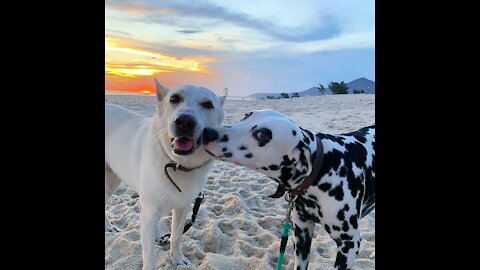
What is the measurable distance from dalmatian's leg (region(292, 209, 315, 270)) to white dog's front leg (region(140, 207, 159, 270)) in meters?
0.96

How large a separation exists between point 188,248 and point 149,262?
74 cm

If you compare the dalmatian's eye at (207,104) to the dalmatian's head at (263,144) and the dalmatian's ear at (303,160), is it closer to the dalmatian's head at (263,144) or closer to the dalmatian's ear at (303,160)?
the dalmatian's head at (263,144)

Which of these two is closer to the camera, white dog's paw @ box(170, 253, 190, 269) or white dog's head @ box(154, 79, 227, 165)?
white dog's head @ box(154, 79, 227, 165)

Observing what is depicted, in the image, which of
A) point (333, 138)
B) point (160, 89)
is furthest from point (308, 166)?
point (160, 89)

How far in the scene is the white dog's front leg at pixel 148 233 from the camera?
104 inches

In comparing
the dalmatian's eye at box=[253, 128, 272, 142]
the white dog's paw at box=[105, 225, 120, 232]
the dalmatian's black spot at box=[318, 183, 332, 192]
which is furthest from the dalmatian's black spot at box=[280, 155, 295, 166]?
the white dog's paw at box=[105, 225, 120, 232]

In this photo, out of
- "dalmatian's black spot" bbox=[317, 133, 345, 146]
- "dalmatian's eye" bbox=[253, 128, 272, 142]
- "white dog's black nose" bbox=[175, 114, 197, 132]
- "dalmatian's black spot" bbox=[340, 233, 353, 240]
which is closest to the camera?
"dalmatian's eye" bbox=[253, 128, 272, 142]

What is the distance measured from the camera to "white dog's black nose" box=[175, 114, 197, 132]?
2.12 metres

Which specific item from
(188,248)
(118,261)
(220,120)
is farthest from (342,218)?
(118,261)

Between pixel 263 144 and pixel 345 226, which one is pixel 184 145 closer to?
pixel 263 144

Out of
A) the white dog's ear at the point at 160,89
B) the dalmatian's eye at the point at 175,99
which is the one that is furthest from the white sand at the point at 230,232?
the dalmatian's eye at the point at 175,99

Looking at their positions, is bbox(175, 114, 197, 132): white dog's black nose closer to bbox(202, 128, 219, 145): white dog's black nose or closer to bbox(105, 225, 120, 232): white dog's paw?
bbox(202, 128, 219, 145): white dog's black nose
